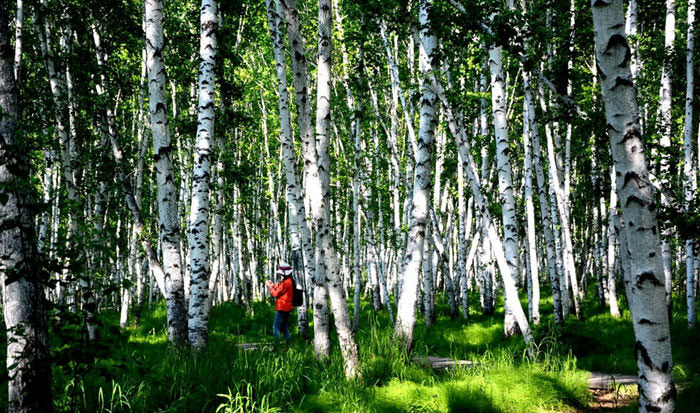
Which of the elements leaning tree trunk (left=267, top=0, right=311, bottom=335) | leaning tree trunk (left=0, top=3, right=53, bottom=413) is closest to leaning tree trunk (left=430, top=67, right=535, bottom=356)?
leaning tree trunk (left=267, top=0, right=311, bottom=335)

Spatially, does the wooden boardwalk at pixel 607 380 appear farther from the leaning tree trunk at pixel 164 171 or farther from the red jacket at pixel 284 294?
the leaning tree trunk at pixel 164 171

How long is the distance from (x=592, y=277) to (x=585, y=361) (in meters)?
21.9

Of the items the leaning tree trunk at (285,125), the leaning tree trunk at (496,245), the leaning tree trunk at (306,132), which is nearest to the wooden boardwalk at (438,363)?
the leaning tree trunk at (496,245)

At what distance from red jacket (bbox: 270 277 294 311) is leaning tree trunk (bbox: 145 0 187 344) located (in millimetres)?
2539

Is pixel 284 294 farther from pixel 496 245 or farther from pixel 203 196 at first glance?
pixel 496 245

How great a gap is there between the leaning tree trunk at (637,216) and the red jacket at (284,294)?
683 centimetres

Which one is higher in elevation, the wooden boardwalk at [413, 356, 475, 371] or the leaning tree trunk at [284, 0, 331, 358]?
the leaning tree trunk at [284, 0, 331, 358]

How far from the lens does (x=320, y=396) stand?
14.2ft

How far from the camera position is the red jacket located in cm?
840

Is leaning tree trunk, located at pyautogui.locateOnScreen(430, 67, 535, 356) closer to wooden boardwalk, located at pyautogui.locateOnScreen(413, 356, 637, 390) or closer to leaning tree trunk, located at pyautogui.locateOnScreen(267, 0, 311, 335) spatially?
wooden boardwalk, located at pyautogui.locateOnScreen(413, 356, 637, 390)

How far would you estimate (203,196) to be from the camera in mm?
6066

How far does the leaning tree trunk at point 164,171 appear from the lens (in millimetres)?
5965

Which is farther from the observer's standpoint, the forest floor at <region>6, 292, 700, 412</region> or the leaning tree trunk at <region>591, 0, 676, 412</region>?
the forest floor at <region>6, 292, 700, 412</region>

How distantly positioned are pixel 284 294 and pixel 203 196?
3.17 metres
